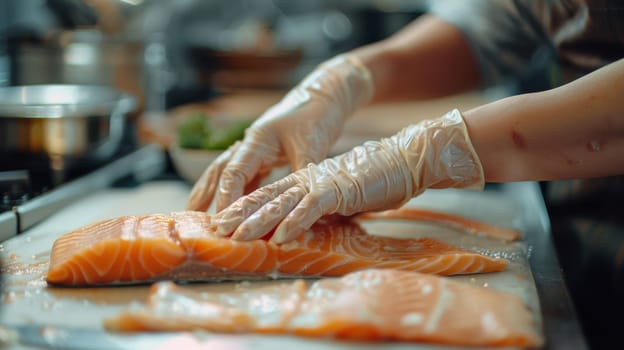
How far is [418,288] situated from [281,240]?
0.34 meters

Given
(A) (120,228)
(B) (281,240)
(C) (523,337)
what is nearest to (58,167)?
(A) (120,228)

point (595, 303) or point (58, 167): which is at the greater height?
point (58, 167)

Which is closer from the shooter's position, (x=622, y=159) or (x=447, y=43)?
(x=622, y=159)

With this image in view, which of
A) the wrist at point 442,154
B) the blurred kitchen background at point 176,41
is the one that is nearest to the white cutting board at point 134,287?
the wrist at point 442,154

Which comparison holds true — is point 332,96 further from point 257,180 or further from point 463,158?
point 463,158

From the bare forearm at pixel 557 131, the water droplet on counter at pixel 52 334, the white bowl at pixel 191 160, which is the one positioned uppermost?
the bare forearm at pixel 557 131

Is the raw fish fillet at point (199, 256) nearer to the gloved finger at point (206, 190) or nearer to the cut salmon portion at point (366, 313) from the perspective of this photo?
the cut salmon portion at point (366, 313)

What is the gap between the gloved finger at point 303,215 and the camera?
1475mm

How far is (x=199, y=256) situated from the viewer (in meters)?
1.43

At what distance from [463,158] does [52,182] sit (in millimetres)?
1298

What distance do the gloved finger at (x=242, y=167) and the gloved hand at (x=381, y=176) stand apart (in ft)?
0.62

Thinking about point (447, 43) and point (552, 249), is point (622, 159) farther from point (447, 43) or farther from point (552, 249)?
point (447, 43)

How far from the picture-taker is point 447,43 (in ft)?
8.11

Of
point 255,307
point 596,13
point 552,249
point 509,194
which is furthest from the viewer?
point 509,194
